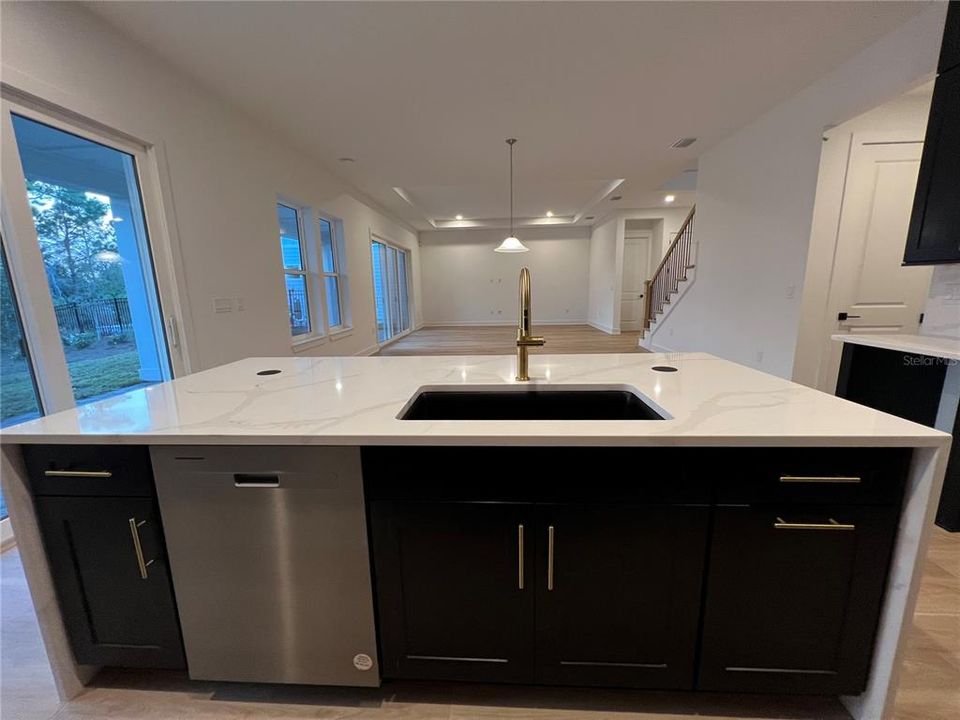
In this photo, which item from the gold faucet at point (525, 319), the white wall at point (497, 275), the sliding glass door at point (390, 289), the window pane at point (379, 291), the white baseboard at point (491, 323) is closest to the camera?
the gold faucet at point (525, 319)

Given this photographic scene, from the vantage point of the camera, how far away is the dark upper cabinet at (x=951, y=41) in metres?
1.89

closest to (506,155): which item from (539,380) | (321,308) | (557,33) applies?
(557,33)

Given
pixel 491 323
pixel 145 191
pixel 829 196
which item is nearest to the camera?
pixel 145 191

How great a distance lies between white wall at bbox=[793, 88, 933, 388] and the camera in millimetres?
2914

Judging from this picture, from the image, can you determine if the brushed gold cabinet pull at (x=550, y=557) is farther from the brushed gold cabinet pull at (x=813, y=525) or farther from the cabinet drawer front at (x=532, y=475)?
the brushed gold cabinet pull at (x=813, y=525)

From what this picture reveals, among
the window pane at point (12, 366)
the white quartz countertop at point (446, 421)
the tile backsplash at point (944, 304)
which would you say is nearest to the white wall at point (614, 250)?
the tile backsplash at point (944, 304)

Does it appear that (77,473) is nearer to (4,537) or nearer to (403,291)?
(4,537)

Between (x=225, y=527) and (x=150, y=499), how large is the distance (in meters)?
0.21

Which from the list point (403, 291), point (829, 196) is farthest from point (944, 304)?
point (403, 291)

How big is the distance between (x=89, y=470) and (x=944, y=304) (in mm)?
4011

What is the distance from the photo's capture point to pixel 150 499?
3.32ft

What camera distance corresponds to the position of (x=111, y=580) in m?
1.07

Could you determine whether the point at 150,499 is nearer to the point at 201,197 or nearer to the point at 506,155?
the point at 201,197

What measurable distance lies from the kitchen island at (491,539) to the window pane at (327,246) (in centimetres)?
457
